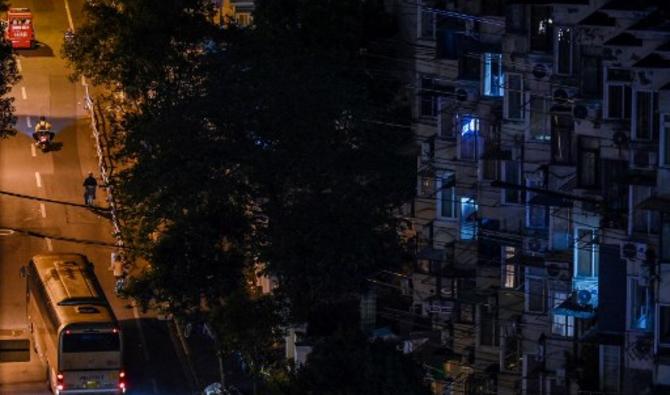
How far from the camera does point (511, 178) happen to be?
71500 mm

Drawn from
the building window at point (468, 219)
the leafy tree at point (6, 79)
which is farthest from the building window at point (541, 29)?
the leafy tree at point (6, 79)

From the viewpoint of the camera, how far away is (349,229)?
80.2 meters

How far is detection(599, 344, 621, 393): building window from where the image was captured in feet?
211

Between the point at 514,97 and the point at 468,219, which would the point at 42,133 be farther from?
the point at 514,97

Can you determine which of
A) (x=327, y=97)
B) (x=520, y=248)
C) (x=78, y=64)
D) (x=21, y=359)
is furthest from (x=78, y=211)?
(x=520, y=248)

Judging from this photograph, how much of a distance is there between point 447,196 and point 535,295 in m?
8.62

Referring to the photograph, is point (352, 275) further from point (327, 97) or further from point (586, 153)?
point (586, 153)

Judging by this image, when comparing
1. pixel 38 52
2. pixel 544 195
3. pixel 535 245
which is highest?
pixel 544 195

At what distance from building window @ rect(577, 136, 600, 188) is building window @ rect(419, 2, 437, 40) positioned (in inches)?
614

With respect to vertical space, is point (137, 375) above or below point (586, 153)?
below

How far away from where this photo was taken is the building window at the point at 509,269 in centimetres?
7162

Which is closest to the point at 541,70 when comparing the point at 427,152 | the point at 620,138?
the point at 620,138

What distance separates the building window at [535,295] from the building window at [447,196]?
24.4 ft

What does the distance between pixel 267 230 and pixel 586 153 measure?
18.2 meters
